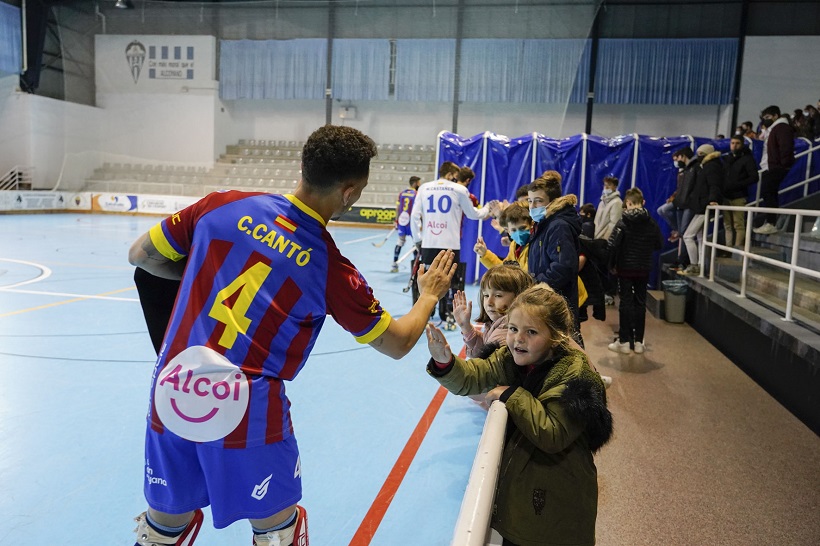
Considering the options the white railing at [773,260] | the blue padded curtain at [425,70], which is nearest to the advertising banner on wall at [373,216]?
the blue padded curtain at [425,70]

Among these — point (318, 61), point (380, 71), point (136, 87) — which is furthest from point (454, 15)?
point (136, 87)

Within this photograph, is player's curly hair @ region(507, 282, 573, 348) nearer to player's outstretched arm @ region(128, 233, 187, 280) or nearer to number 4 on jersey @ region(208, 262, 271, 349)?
number 4 on jersey @ region(208, 262, 271, 349)

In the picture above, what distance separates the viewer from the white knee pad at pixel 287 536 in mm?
1743

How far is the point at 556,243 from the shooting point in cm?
374

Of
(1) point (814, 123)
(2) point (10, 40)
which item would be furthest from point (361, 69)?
(1) point (814, 123)

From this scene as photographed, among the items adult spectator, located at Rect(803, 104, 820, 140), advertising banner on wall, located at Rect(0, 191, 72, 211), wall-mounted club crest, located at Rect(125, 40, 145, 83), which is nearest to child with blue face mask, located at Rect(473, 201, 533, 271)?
adult spectator, located at Rect(803, 104, 820, 140)

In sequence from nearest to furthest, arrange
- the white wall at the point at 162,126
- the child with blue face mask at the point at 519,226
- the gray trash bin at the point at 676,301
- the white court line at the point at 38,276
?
the child with blue face mask at the point at 519,226 < the gray trash bin at the point at 676,301 < the white court line at the point at 38,276 < the white wall at the point at 162,126

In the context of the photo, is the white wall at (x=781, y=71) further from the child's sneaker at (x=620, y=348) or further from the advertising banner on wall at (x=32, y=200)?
the advertising banner on wall at (x=32, y=200)

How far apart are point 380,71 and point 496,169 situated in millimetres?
15095

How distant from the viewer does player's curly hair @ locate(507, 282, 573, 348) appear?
1916 millimetres

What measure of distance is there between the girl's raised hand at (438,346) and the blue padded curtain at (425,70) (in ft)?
72.5

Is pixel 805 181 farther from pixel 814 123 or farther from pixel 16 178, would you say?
pixel 16 178

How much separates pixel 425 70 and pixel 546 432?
23081 millimetres

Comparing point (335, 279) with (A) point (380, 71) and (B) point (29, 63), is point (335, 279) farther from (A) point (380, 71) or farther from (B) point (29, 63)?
(B) point (29, 63)
